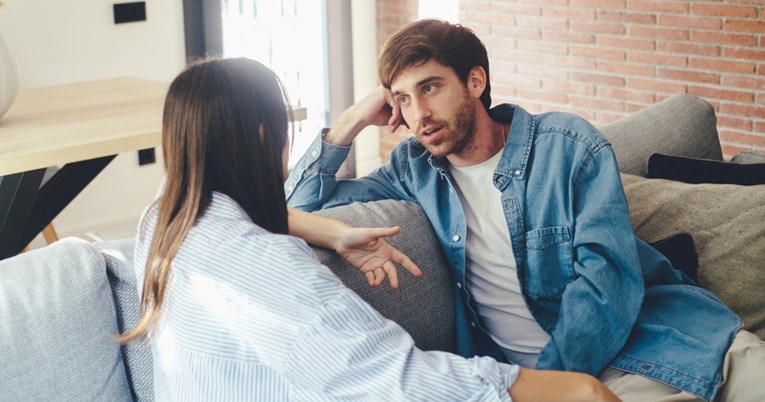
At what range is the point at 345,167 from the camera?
5.57m

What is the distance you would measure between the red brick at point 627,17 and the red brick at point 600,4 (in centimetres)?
3

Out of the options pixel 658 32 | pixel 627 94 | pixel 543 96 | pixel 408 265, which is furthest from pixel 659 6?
pixel 408 265

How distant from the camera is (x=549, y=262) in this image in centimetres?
192

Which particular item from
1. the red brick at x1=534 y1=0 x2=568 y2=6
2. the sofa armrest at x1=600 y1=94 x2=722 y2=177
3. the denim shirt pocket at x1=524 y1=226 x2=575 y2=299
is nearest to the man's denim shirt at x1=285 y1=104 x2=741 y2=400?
the denim shirt pocket at x1=524 y1=226 x2=575 y2=299

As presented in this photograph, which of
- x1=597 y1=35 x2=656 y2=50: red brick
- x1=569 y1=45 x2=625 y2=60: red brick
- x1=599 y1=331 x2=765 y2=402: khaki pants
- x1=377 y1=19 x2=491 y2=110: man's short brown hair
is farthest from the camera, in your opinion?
x1=569 y1=45 x2=625 y2=60: red brick

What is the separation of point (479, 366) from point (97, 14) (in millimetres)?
3465

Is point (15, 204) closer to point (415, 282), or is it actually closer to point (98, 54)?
point (415, 282)

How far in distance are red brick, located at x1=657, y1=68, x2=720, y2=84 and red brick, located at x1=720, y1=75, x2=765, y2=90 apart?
0.04m

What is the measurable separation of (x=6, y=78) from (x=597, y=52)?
3.03 metres

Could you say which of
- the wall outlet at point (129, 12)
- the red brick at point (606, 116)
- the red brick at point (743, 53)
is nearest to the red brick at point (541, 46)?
the red brick at point (606, 116)

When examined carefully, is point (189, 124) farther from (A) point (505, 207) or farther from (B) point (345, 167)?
(B) point (345, 167)

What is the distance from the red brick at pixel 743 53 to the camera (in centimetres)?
414

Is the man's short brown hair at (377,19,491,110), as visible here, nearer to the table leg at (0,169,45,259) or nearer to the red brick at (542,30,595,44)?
the table leg at (0,169,45,259)

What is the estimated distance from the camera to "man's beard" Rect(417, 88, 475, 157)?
2041 millimetres
